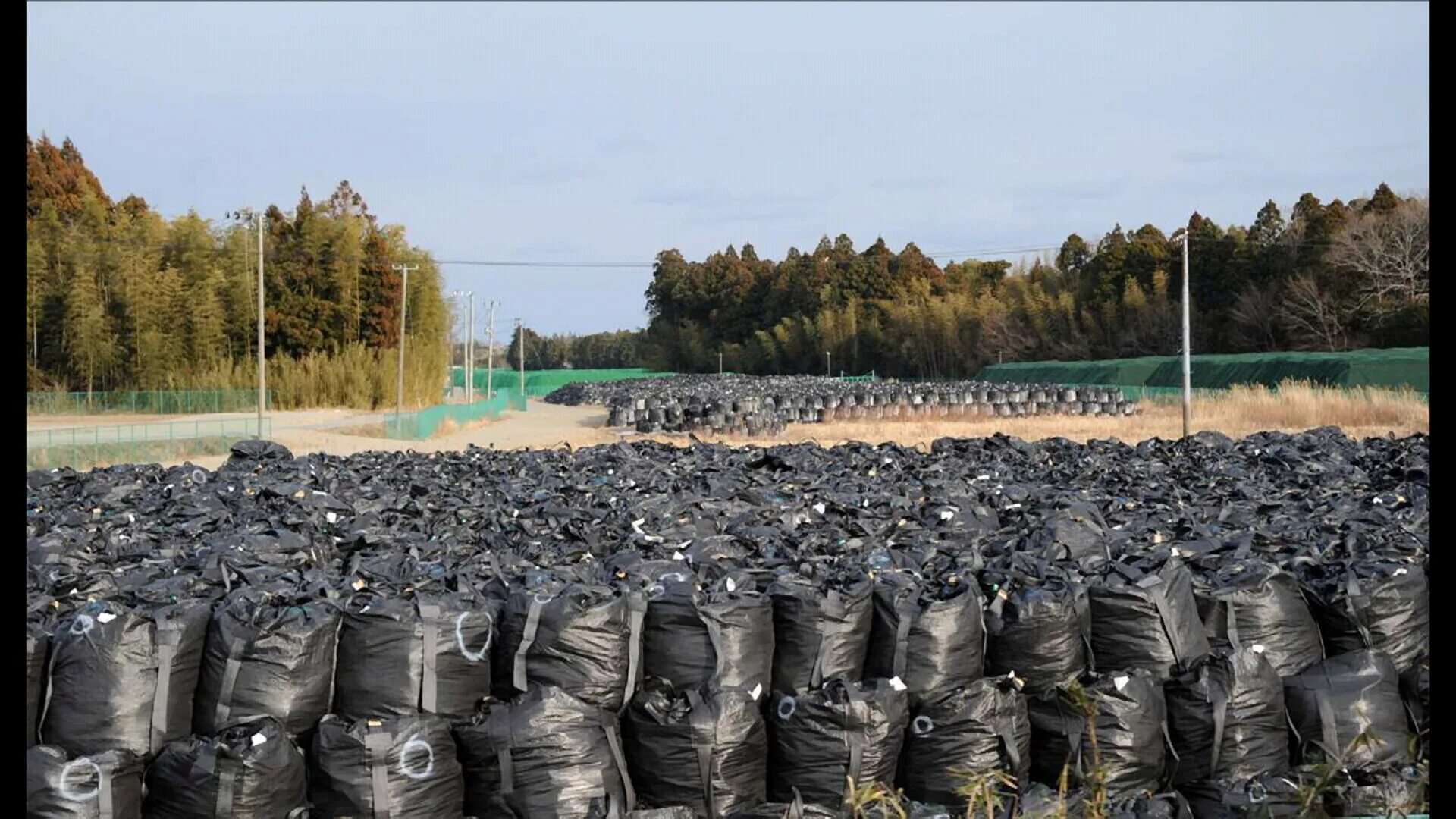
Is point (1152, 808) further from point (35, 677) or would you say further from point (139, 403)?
point (139, 403)

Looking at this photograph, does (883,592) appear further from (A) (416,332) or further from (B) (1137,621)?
(A) (416,332)

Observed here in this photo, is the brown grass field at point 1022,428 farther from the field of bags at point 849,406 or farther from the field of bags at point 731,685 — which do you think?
the field of bags at point 731,685

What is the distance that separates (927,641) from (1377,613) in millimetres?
2257

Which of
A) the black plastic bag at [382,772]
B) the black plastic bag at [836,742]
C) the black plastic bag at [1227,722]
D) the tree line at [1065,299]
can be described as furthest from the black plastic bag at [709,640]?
the tree line at [1065,299]

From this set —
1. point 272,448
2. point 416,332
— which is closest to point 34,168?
point 416,332

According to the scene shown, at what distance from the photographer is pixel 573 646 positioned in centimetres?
517

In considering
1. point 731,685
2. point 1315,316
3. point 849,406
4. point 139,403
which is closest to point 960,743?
point 731,685

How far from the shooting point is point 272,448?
1488 cm

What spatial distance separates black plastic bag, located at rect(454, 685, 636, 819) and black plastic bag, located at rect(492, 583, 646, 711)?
0.36ft

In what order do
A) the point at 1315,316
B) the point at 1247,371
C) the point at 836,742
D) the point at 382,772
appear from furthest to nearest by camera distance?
the point at 1315,316 < the point at 1247,371 < the point at 836,742 < the point at 382,772

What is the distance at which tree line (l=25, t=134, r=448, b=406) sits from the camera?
4244 centimetres

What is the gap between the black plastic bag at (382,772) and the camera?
482 centimetres

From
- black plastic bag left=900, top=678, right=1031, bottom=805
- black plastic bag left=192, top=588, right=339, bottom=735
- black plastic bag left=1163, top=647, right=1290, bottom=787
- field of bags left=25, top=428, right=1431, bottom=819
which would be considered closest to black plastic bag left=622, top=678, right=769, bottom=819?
field of bags left=25, top=428, right=1431, bottom=819
